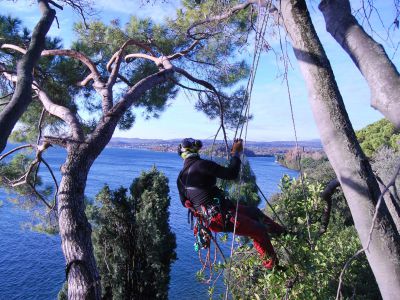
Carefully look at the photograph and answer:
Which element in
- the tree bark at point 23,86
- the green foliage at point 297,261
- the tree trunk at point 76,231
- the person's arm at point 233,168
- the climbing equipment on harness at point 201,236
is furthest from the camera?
the tree trunk at point 76,231

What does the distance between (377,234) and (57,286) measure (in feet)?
51.8

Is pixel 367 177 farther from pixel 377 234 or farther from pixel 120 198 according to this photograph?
pixel 120 198

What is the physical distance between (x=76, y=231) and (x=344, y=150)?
2.99 metres

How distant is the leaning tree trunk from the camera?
1274 mm

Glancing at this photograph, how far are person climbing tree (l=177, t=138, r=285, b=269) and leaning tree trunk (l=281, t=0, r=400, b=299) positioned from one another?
1.55m

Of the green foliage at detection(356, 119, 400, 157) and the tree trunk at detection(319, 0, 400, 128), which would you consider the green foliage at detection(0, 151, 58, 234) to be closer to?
the tree trunk at detection(319, 0, 400, 128)

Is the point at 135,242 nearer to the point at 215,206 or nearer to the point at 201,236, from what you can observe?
the point at 201,236

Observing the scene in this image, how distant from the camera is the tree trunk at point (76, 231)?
3604 millimetres

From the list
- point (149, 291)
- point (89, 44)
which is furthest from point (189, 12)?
point (149, 291)

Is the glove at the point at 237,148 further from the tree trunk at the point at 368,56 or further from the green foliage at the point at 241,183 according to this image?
the tree trunk at the point at 368,56

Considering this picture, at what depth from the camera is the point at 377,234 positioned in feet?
4.25

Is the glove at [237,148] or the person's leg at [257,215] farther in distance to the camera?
the person's leg at [257,215]

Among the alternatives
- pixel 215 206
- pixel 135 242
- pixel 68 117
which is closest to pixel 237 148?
pixel 215 206

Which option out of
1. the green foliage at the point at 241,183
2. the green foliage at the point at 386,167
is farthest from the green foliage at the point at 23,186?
the green foliage at the point at 386,167
